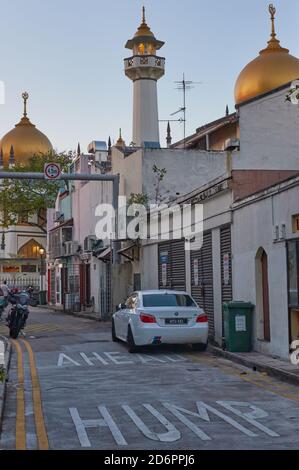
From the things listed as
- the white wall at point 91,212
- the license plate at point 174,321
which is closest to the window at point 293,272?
the license plate at point 174,321

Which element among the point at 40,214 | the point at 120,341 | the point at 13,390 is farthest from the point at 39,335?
the point at 40,214

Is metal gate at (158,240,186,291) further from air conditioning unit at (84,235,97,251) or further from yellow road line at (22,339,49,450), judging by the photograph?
air conditioning unit at (84,235,97,251)

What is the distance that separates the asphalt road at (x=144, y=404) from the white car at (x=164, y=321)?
0.39 metres

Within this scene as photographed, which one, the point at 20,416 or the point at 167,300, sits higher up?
the point at 167,300

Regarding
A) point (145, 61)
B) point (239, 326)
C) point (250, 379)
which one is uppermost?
point (145, 61)

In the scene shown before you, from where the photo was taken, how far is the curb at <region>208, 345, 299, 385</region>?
477 inches

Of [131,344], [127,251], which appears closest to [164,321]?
[131,344]

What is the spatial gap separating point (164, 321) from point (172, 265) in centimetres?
815

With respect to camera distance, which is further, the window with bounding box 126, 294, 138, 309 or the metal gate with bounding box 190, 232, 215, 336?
the metal gate with bounding box 190, 232, 215, 336

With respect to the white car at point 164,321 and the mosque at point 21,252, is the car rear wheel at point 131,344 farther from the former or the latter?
the mosque at point 21,252

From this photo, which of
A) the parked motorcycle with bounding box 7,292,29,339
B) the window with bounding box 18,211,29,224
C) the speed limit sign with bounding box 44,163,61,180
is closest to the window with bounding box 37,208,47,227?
the window with bounding box 18,211,29,224

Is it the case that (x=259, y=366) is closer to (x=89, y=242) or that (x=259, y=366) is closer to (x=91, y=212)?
(x=89, y=242)

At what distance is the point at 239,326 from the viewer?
1602cm

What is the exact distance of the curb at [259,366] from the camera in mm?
12109
